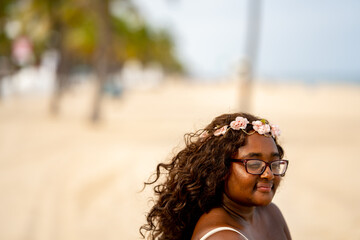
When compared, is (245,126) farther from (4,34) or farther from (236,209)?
(4,34)

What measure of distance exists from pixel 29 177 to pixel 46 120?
865 centimetres

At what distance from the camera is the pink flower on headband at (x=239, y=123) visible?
1.82 m

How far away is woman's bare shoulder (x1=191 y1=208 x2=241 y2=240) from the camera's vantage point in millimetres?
1565

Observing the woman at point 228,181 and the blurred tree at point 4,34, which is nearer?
the woman at point 228,181

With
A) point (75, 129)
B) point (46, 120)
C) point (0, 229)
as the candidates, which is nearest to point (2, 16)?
point (46, 120)

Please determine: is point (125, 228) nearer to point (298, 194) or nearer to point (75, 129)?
point (298, 194)

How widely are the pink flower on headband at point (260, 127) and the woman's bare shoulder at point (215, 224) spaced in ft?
1.23

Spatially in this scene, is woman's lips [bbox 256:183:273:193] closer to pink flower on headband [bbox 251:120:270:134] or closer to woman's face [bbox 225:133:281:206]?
woman's face [bbox 225:133:281:206]

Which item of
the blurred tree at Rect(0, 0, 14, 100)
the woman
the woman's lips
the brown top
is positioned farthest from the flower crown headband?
the blurred tree at Rect(0, 0, 14, 100)

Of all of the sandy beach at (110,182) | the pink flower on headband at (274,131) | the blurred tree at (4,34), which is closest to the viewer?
the pink flower on headband at (274,131)

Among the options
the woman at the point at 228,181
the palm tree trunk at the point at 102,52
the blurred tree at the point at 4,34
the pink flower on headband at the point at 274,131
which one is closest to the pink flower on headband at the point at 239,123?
the woman at the point at 228,181

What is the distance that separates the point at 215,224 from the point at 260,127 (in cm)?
46

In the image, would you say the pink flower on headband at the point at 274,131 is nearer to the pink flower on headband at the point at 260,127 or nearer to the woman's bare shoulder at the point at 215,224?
the pink flower on headband at the point at 260,127

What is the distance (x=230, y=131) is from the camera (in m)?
1.83
